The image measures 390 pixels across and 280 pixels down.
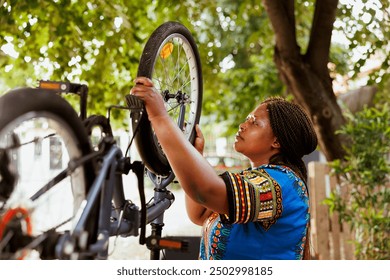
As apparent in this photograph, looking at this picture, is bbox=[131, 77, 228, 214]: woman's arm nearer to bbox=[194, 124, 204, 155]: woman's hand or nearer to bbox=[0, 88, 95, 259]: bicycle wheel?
bbox=[0, 88, 95, 259]: bicycle wheel

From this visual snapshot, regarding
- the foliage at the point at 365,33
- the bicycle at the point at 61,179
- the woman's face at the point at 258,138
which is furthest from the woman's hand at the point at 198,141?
the foliage at the point at 365,33

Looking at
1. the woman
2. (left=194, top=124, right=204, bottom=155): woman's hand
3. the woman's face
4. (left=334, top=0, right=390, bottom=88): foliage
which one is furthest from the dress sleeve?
(left=334, top=0, right=390, bottom=88): foliage

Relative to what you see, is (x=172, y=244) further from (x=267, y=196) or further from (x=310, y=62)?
(x=310, y=62)

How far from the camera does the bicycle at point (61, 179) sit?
672 millimetres

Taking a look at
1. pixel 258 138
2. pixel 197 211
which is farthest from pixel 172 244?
pixel 197 211

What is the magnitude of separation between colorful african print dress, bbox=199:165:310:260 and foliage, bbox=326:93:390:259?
1942 mm

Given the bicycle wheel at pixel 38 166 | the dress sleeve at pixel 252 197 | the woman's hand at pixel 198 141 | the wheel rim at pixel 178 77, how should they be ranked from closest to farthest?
the bicycle wheel at pixel 38 166
the dress sleeve at pixel 252 197
the wheel rim at pixel 178 77
the woman's hand at pixel 198 141

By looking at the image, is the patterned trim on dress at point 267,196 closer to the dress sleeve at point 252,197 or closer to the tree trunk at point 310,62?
the dress sleeve at point 252,197

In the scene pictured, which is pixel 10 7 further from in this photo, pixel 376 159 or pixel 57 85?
pixel 376 159

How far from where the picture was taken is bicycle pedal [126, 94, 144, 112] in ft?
2.85

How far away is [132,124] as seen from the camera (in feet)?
3.06

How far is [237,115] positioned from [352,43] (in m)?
1.72

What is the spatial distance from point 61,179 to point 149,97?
0.65 ft

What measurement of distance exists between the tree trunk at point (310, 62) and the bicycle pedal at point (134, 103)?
2092 millimetres
